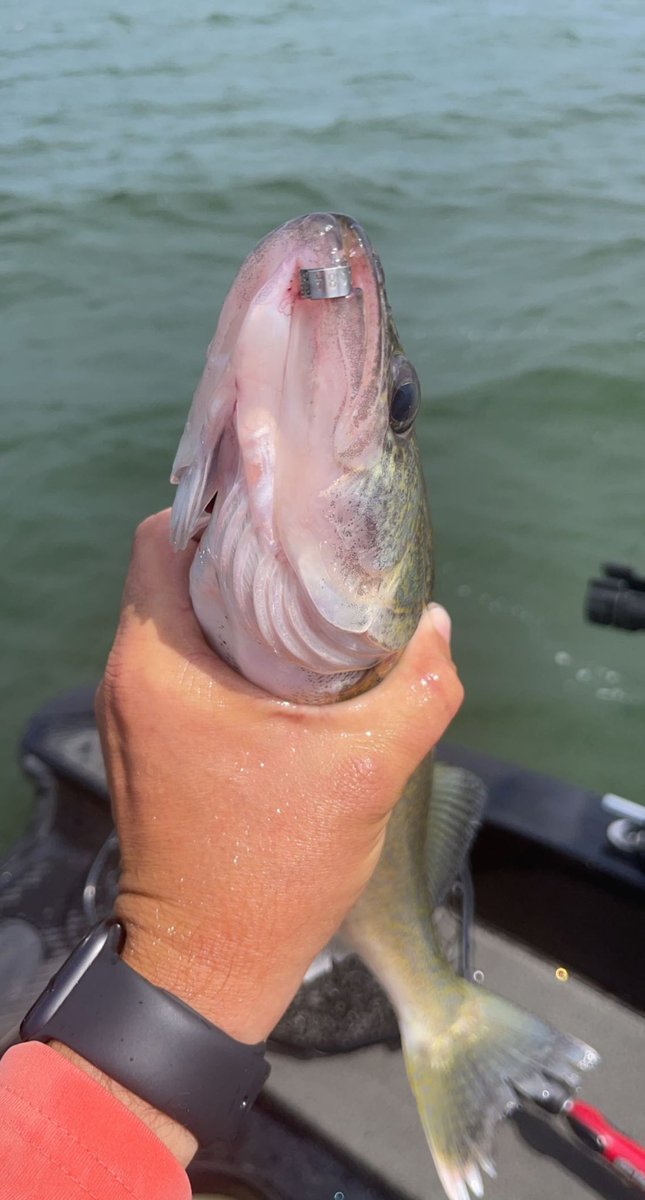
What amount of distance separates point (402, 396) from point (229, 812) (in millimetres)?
779

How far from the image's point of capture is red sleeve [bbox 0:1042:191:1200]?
124cm

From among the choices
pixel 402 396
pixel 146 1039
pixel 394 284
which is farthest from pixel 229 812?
pixel 394 284

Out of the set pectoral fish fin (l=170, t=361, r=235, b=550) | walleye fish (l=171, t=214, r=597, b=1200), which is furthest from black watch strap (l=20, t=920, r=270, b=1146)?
pectoral fish fin (l=170, t=361, r=235, b=550)

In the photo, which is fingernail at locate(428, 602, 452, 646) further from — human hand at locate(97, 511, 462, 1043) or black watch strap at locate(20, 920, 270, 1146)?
black watch strap at locate(20, 920, 270, 1146)

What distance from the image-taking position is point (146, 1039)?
142cm

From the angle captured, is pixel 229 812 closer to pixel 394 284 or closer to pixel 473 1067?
pixel 473 1067

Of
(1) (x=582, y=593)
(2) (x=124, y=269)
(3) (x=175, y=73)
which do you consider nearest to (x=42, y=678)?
(1) (x=582, y=593)

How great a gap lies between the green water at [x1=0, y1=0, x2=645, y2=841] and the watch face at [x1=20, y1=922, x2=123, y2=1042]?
2.37 metres

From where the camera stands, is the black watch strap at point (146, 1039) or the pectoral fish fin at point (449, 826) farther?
the pectoral fish fin at point (449, 826)

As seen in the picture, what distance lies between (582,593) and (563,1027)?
103 inches

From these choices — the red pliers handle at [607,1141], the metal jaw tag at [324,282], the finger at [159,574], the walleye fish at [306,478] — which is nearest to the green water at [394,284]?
the red pliers handle at [607,1141]

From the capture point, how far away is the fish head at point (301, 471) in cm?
149

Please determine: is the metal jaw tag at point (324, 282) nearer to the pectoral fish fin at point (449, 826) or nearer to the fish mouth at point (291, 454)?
the fish mouth at point (291, 454)

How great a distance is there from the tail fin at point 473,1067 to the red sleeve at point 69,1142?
96 cm
